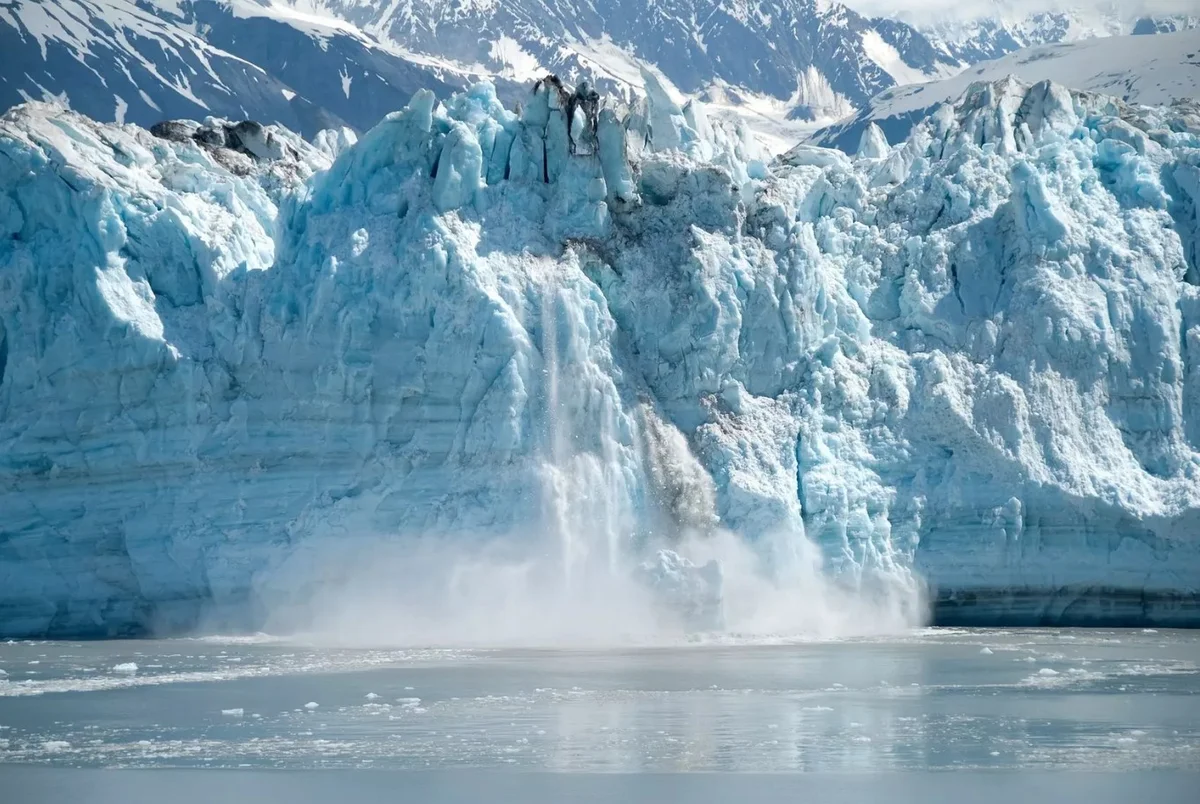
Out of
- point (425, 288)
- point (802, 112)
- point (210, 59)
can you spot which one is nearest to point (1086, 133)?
point (425, 288)

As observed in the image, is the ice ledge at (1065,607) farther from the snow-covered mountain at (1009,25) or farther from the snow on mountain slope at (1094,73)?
the snow-covered mountain at (1009,25)

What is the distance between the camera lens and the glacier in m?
24.2

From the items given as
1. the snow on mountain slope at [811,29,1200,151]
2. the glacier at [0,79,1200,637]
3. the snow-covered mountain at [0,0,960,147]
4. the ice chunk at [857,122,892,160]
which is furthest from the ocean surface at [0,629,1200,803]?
the snow-covered mountain at [0,0,960,147]

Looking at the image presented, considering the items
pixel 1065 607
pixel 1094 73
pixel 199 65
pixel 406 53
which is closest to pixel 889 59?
pixel 406 53

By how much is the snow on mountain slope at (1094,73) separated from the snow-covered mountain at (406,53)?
1516cm

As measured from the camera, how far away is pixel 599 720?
1580 centimetres

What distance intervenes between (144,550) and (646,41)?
121 meters

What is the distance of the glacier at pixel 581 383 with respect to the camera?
2425 cm

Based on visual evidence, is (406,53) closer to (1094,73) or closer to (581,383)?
(1094,73)

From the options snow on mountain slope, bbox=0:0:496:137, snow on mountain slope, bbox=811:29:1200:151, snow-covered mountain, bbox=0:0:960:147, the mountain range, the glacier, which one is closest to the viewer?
the glacier

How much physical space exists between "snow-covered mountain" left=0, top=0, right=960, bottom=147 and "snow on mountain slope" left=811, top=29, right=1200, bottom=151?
15.2 meters

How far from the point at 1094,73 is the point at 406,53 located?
188ft

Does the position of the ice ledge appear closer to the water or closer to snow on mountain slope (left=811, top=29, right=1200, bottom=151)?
the water

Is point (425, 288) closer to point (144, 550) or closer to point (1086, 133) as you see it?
point (144, 550)
